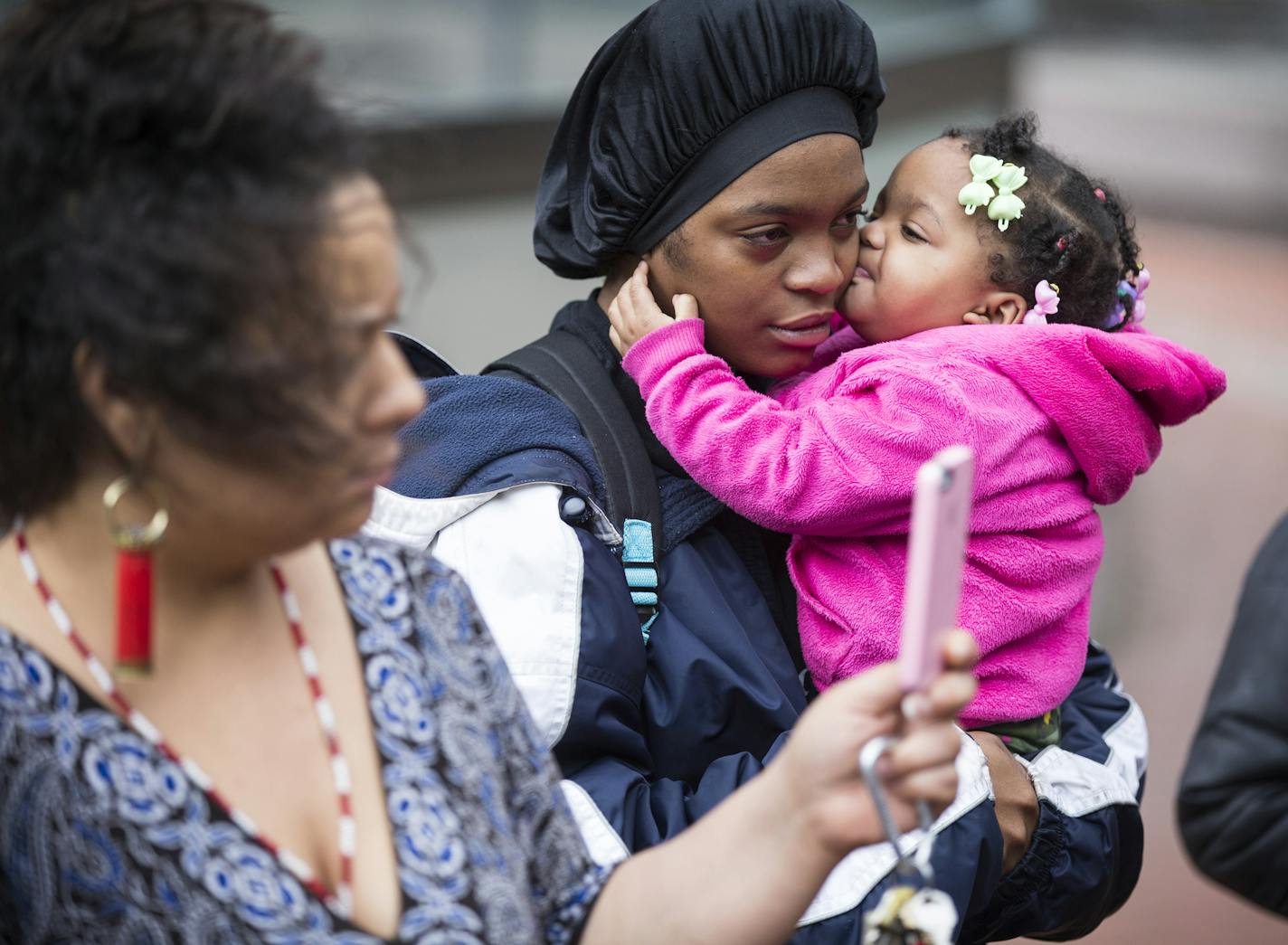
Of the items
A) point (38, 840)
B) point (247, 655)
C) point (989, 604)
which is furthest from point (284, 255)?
point (989, 604)

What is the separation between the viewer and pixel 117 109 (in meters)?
1.22

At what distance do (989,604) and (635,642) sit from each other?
0.54 m

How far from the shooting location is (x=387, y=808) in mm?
1412

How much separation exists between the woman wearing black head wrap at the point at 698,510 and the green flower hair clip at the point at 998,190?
18 centimetres

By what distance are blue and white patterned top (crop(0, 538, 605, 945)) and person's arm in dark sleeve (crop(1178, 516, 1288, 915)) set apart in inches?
26.2

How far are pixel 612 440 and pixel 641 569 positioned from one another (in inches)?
8.3

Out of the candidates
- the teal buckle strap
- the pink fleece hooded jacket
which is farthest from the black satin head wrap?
the teal buckle strap

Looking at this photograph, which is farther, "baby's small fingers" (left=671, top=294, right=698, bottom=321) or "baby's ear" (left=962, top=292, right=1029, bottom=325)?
"baby's ear" (left=962, top=292, right=1029, bottom=325)

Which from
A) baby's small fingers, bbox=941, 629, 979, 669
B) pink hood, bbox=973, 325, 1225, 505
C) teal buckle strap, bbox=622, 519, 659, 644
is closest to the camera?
baby's small fingers, bbox=941, 629, 979, 669

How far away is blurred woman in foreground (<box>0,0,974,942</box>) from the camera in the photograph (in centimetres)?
123

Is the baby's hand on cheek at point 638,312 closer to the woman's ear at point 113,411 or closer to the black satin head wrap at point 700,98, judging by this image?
the black satin head wrap at point 700,98

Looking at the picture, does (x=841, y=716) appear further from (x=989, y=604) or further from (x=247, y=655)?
(x=989, y=604)

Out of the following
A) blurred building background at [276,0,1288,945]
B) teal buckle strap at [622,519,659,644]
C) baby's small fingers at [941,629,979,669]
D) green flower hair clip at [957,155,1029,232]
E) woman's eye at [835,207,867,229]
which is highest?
green flower hair clip at [957,155,1029,232]

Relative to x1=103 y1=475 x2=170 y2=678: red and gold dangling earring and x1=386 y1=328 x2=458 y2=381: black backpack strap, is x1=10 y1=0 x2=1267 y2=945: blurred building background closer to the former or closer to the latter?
x1=386 y1=328 x2=458 y2=381: black backpack strap
